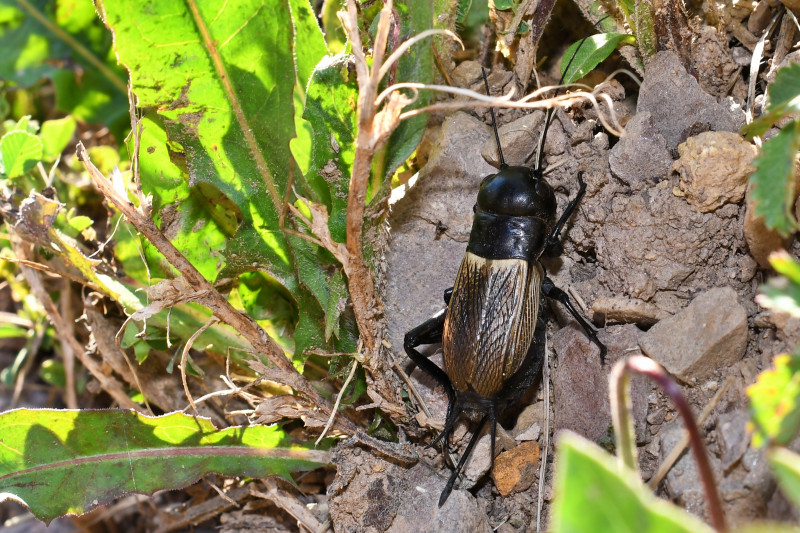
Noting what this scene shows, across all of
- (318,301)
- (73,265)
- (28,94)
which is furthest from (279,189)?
(28,94)

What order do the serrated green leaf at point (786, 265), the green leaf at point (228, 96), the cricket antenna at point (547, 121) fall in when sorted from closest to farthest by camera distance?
the serrated green leaf at point (786, 265) < the green leaf at point (228, 96) < the cricket antenna at point (547, 121)

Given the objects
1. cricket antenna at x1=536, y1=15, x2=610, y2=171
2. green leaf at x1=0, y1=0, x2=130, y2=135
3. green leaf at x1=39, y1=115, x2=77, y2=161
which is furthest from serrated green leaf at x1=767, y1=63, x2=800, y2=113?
green leaf at x1=39, y1=115, x2=77, y2=161

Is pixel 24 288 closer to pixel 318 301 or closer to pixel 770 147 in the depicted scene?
pixel 318 301

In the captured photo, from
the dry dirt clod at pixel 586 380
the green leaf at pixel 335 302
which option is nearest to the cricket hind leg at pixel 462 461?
the dry dirt clod at pixel 586 380

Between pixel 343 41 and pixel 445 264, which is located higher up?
pixel 343 41

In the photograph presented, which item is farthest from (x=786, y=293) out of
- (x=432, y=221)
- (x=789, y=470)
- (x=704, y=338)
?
(x=432, y=221)

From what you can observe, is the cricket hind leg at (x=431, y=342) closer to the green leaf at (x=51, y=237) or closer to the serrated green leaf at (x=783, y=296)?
the green leaf at (x=51, y=237)

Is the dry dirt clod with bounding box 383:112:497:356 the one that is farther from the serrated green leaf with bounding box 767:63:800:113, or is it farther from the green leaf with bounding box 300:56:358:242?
the serrated green leaf with bounding box 767:63:800:113
